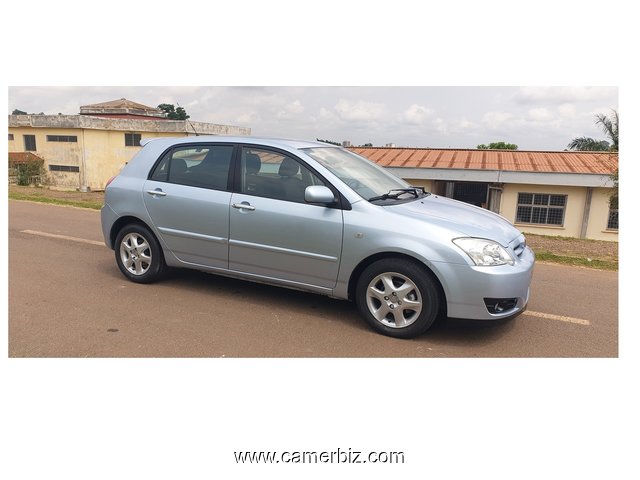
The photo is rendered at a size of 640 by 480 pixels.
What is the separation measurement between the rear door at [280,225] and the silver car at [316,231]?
0.03 feet

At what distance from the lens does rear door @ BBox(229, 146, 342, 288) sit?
4.55 meters

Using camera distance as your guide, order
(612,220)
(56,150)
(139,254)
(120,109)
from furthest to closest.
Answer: (120,109)
(56,150)
(612,220)
(139,254)

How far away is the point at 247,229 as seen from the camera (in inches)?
193

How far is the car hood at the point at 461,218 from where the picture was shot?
429 centimetres

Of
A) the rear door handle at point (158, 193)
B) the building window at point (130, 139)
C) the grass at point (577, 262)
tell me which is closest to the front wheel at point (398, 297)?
the rear door handle at point (158, 193)

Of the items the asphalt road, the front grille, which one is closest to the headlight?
the front grille

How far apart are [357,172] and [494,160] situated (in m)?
23.6

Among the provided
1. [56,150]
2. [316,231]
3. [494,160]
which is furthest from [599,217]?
[56,150]

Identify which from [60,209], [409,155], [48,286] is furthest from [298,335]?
[409,155]

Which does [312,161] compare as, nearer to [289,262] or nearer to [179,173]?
[289,262]

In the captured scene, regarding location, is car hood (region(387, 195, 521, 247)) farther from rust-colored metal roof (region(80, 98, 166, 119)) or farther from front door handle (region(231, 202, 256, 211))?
rust-colored metal roof (region(80, 98, 166, 119))

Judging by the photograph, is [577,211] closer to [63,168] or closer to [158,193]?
[158,193]

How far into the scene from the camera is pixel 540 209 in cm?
2427

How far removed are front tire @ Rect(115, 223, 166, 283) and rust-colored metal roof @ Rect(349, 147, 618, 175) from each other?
17303mm
